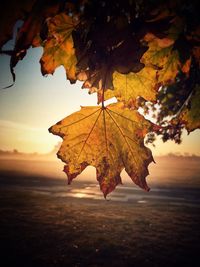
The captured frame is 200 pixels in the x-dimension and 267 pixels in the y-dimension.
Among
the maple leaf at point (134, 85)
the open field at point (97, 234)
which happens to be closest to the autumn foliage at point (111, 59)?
the maple leaf at point (134, 85)

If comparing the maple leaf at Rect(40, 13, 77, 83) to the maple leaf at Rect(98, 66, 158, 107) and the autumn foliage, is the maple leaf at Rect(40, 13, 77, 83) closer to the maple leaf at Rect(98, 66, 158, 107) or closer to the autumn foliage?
the autumn foliage

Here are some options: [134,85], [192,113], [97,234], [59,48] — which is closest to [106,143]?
[134,85]

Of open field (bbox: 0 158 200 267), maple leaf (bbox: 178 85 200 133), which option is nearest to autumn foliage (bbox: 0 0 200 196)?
maple leaf (bbox: 178 85 200 133)

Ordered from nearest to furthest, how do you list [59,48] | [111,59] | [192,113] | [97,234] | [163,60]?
[111,59] → [59,48] → [163,60] → [192,113] → [97,234]

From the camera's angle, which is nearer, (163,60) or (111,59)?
(111,59)

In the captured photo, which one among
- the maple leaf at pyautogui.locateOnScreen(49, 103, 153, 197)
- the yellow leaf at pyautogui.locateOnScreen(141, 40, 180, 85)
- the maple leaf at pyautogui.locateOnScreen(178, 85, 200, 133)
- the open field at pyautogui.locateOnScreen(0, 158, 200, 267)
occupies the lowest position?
the open field at pyautogui.locateOnScreen(0, 158, 200, 267)

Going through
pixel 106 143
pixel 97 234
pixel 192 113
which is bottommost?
pixel 97 234

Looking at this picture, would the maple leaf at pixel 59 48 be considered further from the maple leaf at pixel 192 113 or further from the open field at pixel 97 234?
the open field at pixel 97 234

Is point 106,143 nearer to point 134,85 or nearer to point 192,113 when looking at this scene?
point 134,85
